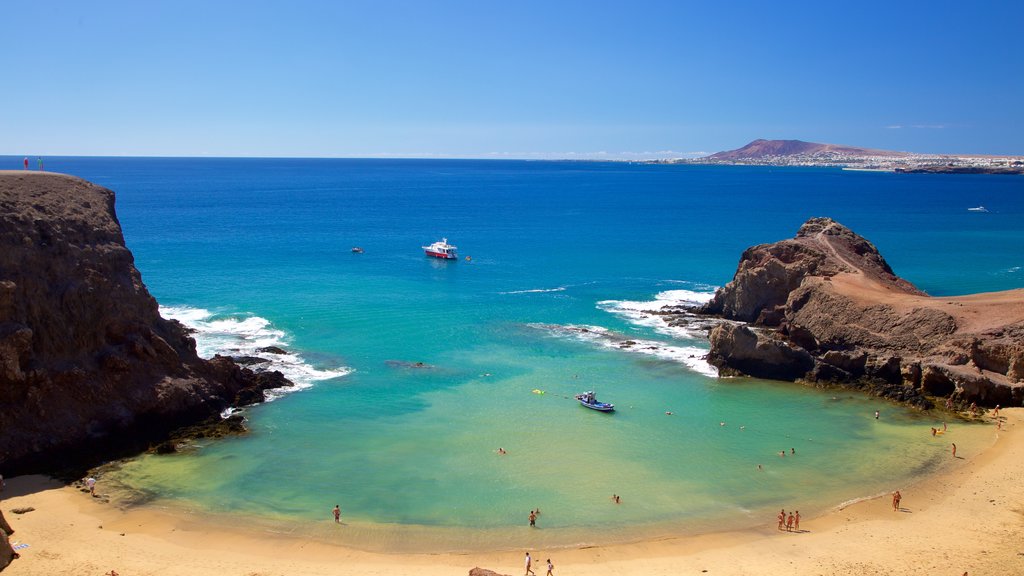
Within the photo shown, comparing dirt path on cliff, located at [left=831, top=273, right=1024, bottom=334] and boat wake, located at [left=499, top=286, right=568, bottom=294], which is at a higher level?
dirt path on cliff, located at [left=831, top=273, right=1024, bottom=334]

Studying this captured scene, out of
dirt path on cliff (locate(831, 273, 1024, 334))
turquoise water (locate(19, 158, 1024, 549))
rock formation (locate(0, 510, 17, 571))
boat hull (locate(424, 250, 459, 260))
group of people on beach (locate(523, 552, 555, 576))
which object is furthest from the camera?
boat hull (locate(424, 250, 459, 260))

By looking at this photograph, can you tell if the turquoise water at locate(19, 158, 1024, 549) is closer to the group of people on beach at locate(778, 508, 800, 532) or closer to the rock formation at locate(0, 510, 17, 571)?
the group of people on beach at locate(778, 508, 800, 532)

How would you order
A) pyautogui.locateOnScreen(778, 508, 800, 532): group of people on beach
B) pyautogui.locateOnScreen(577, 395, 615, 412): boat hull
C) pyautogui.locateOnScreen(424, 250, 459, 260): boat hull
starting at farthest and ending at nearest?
pyautogui.locateOnScreen(424, 250, 459, 260): boat hull, pyautogui.locateOnScreen(577, 395, 615, 412): boat hull, pyautogui.locateOnScreen(778, 508, 800, 532): group of people on beach

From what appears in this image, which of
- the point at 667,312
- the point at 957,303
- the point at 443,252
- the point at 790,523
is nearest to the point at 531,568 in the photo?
the point at 790,523

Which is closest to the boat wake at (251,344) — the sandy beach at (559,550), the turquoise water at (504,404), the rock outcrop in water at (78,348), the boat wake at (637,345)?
the turquoise water at (504,404)

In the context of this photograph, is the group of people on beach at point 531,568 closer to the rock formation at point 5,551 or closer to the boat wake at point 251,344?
the rock formation at point 5,551

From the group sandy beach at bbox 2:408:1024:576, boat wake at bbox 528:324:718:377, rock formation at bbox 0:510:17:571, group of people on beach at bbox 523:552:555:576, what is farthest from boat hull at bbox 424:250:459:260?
rock formation at bbox 0:510:17:571

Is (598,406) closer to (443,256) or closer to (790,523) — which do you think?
(790,523)
